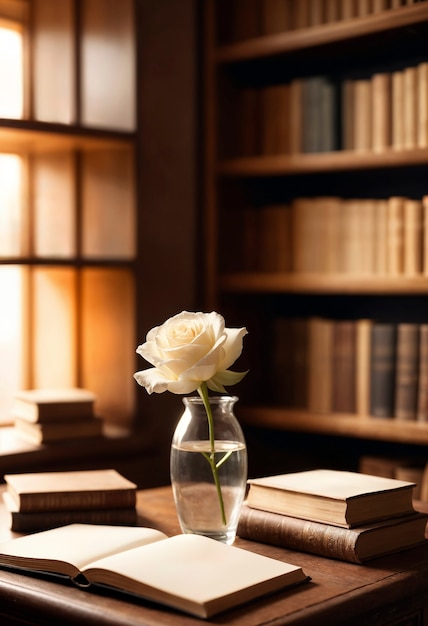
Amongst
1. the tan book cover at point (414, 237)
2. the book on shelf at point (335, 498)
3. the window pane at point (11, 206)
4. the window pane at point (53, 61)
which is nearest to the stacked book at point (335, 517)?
the book on shelf at point (335, 498)

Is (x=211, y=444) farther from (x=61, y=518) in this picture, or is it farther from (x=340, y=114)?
(x=340, y=114)

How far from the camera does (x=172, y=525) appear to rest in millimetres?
1565

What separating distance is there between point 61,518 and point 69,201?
1403 mm

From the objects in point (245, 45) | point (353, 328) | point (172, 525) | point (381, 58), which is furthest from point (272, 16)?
point (172, 525)

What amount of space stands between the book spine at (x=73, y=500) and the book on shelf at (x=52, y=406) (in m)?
0.85

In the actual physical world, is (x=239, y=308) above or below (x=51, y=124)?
below

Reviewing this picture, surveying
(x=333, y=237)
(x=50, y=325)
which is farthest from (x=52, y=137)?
(x=333, y=237)

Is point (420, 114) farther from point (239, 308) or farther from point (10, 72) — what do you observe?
point (10, 72)

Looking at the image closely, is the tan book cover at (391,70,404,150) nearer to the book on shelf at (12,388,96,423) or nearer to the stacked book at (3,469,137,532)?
the book on shelf at (12,388,96,423)

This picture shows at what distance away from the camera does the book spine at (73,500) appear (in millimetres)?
1512

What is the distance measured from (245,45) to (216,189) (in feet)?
1.35

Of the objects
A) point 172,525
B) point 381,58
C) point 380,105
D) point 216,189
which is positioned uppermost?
point 381,58

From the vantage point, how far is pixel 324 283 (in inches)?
103

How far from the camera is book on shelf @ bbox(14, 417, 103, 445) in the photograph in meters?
2.39
